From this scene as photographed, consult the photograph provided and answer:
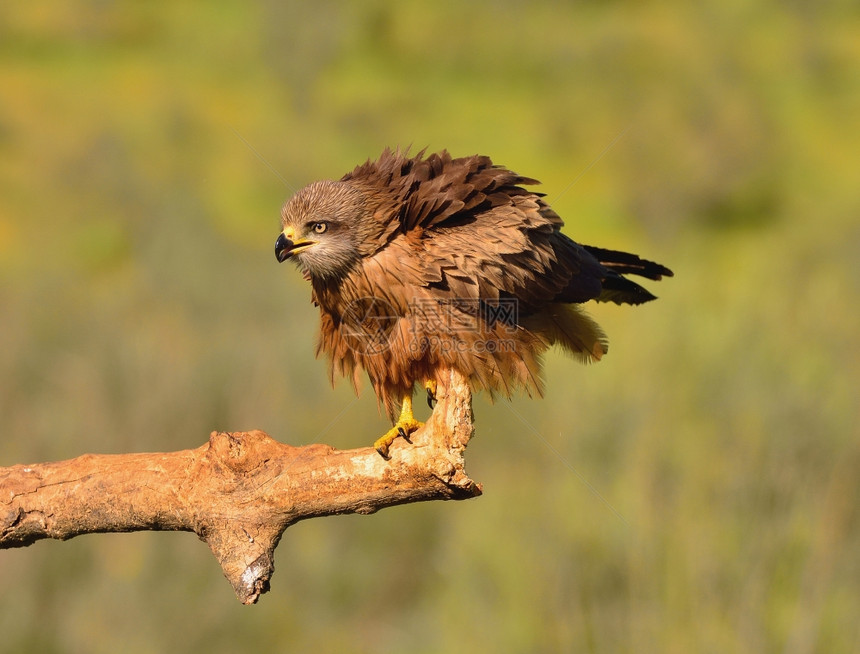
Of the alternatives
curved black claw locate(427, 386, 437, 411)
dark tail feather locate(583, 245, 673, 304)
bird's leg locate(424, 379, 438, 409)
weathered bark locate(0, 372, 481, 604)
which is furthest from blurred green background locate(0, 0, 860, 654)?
weathered bark locate(0, 372, 481, 604)

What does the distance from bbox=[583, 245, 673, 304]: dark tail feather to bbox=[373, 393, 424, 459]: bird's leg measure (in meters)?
1.64

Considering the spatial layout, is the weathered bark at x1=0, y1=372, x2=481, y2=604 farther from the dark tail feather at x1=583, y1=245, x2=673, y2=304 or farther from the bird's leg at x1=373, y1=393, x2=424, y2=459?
the dark tail feather at x1=583, y1=245, x2=673, y2=304

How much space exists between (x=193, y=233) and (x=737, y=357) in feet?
69.8

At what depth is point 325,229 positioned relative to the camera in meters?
5.38

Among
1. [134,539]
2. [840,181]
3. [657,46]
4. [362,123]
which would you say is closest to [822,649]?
[134,539]

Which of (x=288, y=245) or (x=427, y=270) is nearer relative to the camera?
(x=427, y=270)

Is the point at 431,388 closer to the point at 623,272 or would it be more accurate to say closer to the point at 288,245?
the point at 288,245

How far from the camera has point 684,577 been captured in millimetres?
13406

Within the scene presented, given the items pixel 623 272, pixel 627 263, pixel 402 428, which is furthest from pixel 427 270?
pixel 623 272

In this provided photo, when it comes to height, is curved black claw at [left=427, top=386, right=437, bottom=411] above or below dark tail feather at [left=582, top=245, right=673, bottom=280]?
below

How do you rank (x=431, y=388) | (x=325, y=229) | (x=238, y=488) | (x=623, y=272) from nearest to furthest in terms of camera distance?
(x=238, y=488)
(x=325, y=229)
(x=431, y=388)
(x=623, y=272)

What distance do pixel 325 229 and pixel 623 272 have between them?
2288 mm

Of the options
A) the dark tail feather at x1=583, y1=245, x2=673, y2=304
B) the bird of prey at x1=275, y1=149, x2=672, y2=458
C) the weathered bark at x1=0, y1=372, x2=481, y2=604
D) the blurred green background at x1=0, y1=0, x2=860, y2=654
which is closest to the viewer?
the weathered bark at x1=0, y1=372, x2=481, y2=604

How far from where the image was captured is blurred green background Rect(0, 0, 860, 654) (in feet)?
47.1
